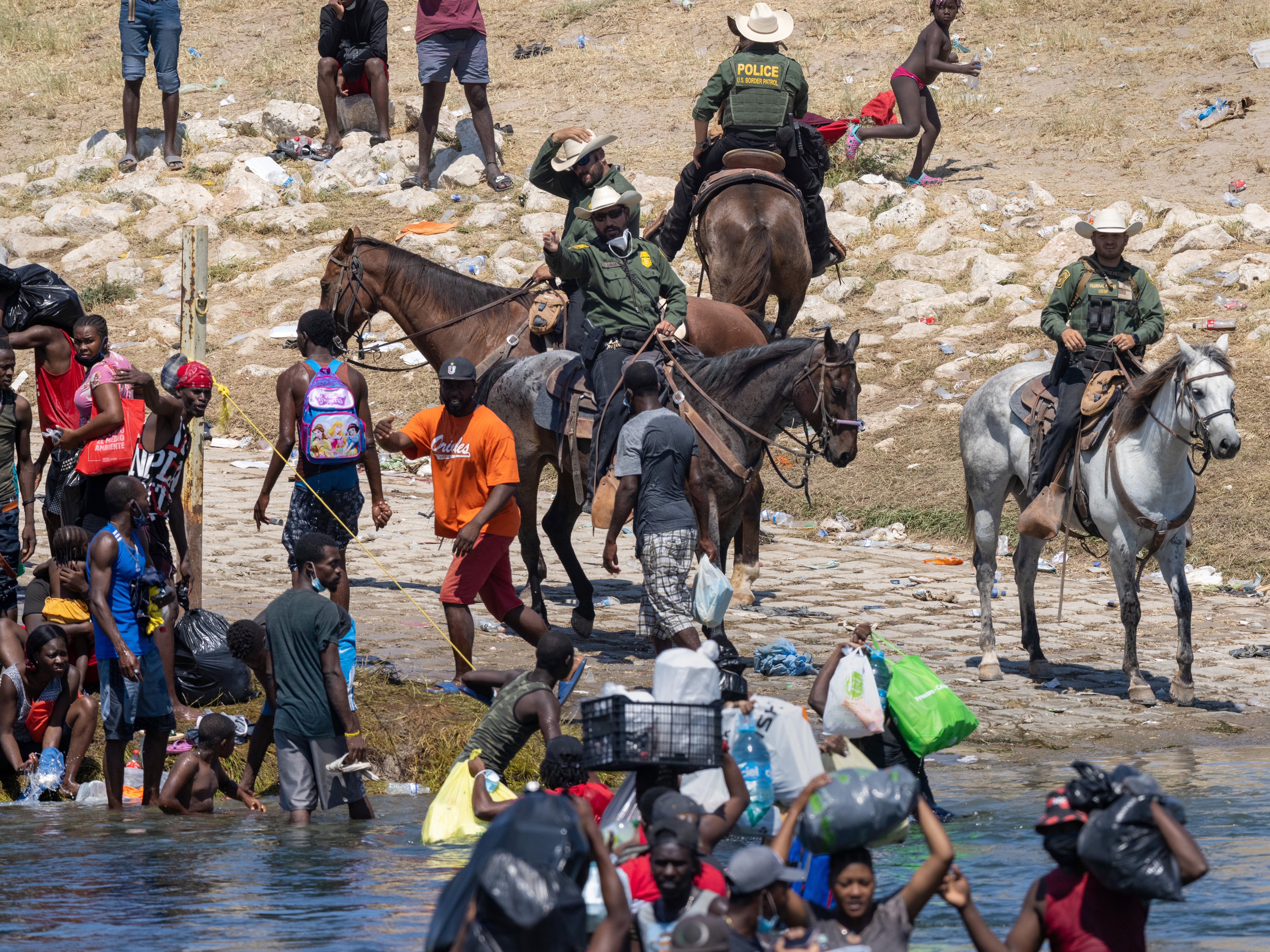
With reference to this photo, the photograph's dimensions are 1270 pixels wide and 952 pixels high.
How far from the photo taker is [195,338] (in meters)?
9.92

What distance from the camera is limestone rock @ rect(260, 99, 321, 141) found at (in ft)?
76.9

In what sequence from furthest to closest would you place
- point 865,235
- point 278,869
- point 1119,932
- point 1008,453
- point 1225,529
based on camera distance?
point 865,235 → point 1225,529 → point 1008,453 → point 278,869 → point 1119,932

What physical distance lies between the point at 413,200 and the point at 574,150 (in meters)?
9.22

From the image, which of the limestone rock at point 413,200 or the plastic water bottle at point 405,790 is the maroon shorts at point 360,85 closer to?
the limestone rock at point 413,200

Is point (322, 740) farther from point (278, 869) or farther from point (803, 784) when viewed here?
point (803, 784)

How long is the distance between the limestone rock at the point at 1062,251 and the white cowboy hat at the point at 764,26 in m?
5.35

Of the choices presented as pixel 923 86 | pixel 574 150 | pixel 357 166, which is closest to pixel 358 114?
pixel 357 166

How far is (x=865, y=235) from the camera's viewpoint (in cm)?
2036

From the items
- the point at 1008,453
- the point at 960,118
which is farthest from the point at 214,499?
the point at 960,118

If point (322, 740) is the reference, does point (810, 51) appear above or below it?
above

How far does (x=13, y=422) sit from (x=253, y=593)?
3.04 meters

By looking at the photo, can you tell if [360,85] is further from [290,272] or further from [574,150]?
[574,150]

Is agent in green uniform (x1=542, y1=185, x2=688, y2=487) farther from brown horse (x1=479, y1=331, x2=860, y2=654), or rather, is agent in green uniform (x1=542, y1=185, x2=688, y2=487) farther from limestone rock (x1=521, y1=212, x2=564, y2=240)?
limestone rock (x1=521, y1=212, x2=564, y2=240)

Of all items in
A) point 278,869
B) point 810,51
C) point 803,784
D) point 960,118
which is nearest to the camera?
point 803,784
